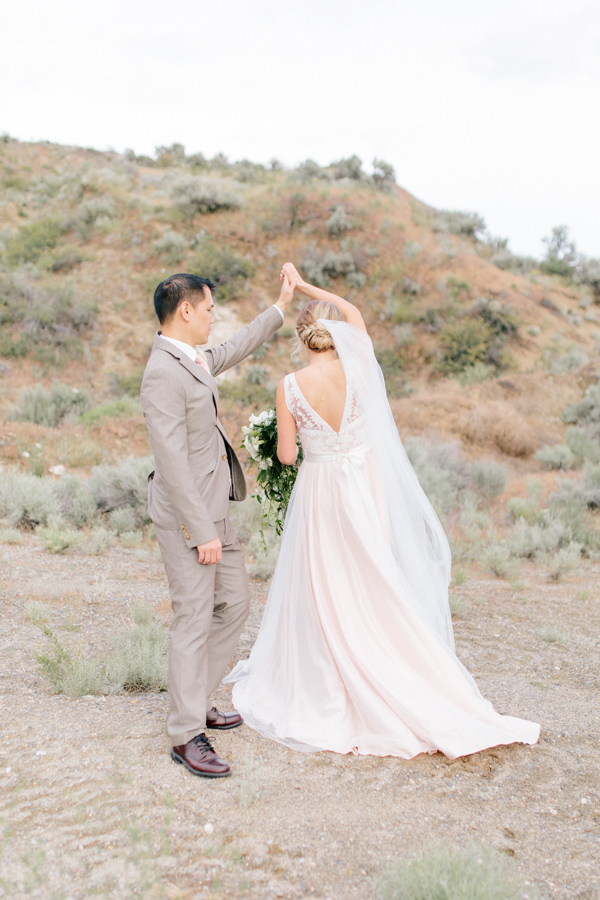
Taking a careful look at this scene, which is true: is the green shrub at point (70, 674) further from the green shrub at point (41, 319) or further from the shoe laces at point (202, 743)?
the green shrub at point (41, 319)

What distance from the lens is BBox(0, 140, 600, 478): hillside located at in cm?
1720

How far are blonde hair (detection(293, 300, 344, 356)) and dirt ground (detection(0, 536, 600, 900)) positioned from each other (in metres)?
2.06

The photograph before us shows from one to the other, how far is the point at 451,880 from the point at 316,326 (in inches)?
99.0

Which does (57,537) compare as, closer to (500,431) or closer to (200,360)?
(200,360)

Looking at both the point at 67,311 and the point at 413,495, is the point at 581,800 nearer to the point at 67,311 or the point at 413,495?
the point at 413,495

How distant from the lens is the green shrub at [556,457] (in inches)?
519

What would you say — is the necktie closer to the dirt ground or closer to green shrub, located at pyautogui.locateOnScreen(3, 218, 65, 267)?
the dirt ground

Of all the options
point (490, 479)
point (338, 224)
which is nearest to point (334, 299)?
point (490, 479)

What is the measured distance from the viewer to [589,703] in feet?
14.1

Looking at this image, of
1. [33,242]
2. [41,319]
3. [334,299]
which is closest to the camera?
[334,299]

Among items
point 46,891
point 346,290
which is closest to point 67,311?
point 346,290

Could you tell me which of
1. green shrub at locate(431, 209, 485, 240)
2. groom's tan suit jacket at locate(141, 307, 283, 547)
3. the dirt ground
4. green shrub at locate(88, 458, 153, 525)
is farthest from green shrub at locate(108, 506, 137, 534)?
green shrub at locate(431, 209, 485, 240)

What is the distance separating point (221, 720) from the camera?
3.59 meters

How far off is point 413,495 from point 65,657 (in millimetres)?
2257
